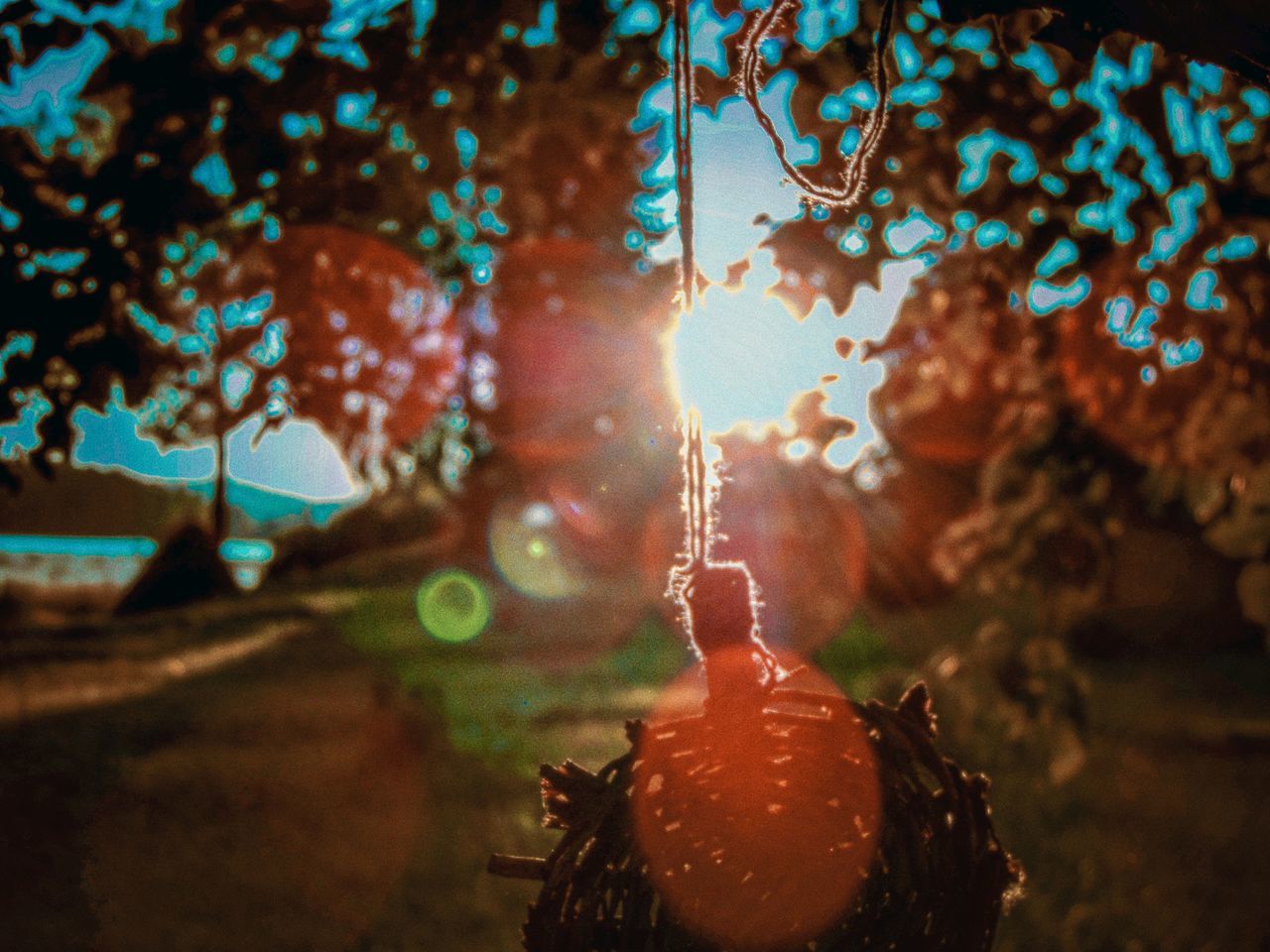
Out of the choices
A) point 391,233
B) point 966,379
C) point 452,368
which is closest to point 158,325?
point 391,233

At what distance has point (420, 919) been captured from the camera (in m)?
5.36

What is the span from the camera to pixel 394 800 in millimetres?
7660

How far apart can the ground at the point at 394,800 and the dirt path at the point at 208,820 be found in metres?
0.02

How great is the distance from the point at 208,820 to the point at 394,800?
1314 millimetres

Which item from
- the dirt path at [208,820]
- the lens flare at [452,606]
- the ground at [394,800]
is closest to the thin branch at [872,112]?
the ground at [394,800]

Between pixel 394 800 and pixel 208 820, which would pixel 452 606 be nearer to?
pixel 394 800

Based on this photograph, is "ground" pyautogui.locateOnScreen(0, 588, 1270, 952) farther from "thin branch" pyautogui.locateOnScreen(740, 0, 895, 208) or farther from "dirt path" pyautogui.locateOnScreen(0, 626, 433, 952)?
"thin branch" pyautogui.locateOnScreen(740, 0, 895, 208)

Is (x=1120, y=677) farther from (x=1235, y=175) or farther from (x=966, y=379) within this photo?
(x=1235, y=175)

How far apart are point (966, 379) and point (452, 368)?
102 inches

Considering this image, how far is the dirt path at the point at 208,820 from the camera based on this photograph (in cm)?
541

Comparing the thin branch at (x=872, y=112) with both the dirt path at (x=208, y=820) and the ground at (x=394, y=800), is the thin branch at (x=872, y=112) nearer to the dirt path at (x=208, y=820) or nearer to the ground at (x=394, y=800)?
the ground at (x=394, y=800)

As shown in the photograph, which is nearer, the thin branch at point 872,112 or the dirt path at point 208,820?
the thin branch at point 872,112

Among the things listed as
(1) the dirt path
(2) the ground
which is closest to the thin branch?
(2) the ground

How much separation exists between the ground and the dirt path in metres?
0.02
